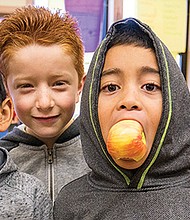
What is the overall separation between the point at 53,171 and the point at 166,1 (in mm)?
1178

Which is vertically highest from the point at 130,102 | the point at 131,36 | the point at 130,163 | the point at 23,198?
the point at 131,36

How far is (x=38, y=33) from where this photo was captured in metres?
1.01

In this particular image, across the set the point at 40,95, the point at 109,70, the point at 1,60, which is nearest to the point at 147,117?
the point at 109,70

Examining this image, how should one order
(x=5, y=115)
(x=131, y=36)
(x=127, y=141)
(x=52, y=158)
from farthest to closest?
(x=52, y=158) < (x=5, y=115) < (x=131, y=36) < (x=127, y=141)

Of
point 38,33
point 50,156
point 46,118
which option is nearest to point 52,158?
point 50,156

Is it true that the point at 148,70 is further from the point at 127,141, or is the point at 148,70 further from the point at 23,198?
the point at 23,198

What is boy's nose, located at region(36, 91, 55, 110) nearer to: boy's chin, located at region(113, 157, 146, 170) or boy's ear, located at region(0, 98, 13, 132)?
boy's ear, located at region(0, 98, 13, 132)

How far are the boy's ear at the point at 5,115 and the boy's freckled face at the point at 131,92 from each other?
0.77ft

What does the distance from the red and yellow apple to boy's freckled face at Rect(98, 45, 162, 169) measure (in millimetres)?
21

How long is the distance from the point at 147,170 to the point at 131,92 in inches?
6.1

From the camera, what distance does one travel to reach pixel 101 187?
0.87 m

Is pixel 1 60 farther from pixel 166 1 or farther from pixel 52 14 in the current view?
pixel 166 1

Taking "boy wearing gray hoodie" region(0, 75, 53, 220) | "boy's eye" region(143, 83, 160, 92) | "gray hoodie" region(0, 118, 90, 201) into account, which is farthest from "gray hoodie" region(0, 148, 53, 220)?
"boy's eye" region(143, 83, 160, 92)

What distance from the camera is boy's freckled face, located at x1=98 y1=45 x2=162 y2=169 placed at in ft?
2.60
